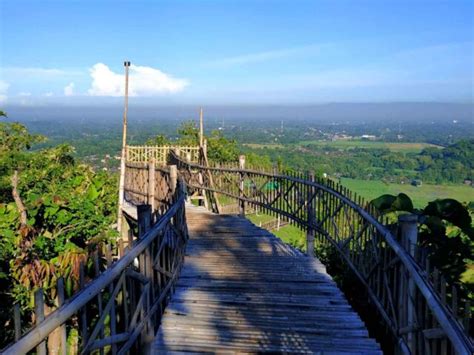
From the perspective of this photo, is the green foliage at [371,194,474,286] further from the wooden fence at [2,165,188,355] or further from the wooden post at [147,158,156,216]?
the wooden post at [147,158,156,216]

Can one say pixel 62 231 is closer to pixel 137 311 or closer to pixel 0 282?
pixel 0 282

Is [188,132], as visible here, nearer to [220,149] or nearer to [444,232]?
[220,149]

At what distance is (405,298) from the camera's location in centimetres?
354

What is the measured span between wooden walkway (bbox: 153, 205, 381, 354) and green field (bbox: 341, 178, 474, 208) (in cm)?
3535

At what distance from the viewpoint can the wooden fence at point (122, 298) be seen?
2031mm

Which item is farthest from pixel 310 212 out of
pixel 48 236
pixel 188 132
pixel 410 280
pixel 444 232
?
pixel 188 132

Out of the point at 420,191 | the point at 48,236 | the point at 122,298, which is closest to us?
the point at 122,298

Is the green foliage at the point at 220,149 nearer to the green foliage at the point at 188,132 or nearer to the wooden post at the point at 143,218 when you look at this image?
the green foliage at the point at 188,132

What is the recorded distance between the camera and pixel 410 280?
3377 millimetres

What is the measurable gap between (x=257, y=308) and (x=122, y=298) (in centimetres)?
174

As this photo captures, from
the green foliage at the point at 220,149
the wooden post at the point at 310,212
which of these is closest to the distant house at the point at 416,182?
the green foliage at the point at 220,149

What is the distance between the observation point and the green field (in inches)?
1642

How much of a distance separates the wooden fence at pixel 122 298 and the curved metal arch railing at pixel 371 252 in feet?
5.75

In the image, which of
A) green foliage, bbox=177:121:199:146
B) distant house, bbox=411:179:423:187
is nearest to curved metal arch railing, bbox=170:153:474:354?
green foliage, bbox=177:121:199:146
